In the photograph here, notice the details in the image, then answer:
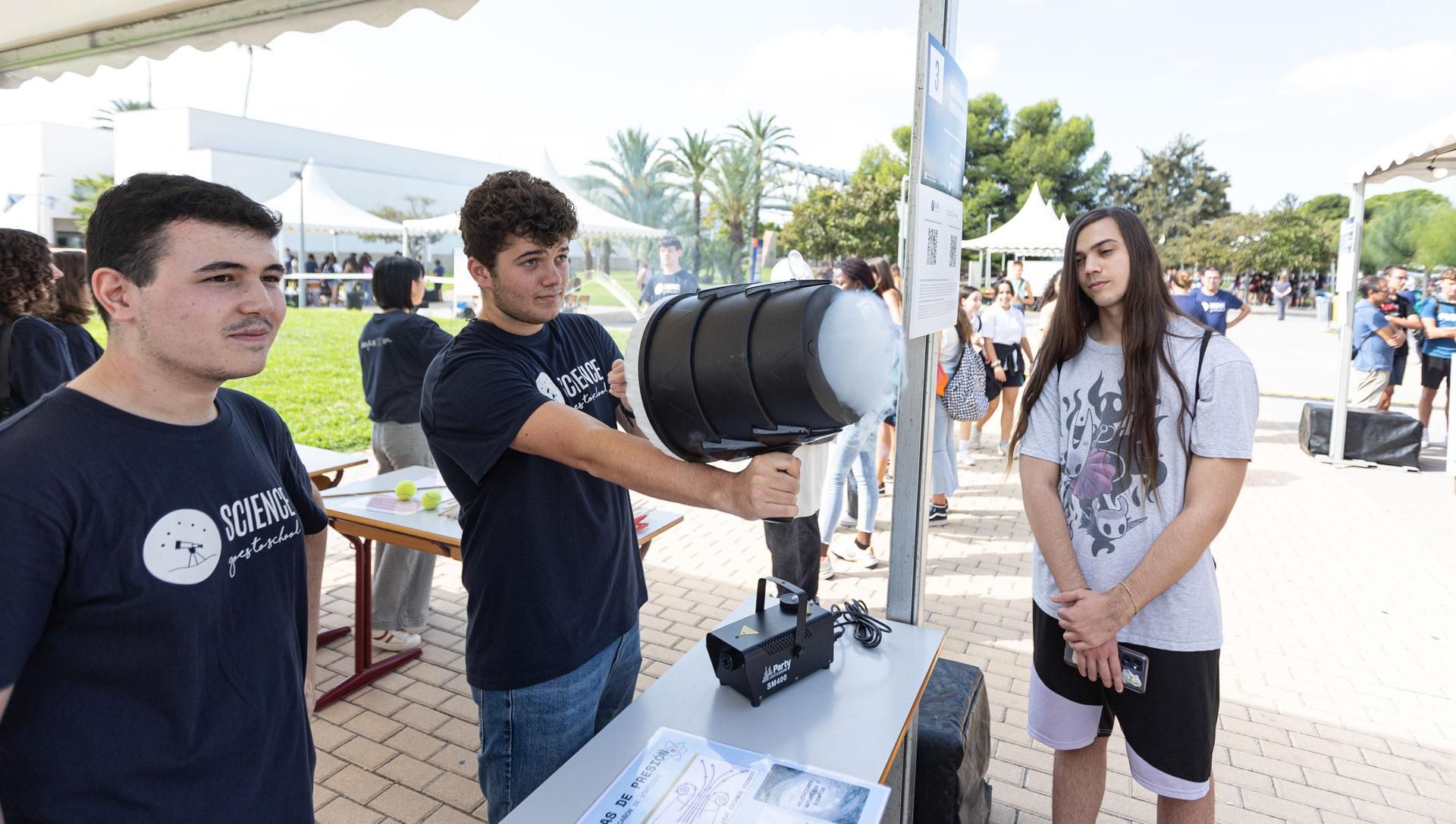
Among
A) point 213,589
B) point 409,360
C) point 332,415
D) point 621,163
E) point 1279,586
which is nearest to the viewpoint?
point 213,589

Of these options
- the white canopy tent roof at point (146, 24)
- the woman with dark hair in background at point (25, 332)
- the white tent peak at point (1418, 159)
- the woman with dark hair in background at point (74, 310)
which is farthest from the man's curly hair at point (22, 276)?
the white tent peak at point (1418, 159)

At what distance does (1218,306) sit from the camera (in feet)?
25.3

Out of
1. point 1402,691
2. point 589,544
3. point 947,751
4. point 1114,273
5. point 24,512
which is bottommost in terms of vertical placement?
point 1402,691

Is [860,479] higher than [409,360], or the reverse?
[409,360]

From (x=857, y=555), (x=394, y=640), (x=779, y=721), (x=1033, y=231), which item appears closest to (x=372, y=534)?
(x=394, y=640)

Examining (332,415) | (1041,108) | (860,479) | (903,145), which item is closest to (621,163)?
(903,145)

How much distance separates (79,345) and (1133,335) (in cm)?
399

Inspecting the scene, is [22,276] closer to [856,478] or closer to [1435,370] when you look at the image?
[856,478]

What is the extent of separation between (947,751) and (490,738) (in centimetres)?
133

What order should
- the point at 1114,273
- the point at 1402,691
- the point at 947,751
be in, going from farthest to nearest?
the point at 1402,691, the point at 947,751, the point at 1114,273

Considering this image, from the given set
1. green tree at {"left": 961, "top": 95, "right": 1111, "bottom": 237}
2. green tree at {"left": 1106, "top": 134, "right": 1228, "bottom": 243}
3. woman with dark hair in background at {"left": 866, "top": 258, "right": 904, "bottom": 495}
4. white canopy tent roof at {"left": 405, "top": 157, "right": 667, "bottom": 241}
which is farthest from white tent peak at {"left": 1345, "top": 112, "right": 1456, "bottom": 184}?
green tree at {"left": 1106, "top": 134, "right": 1228, "bottom": 243}

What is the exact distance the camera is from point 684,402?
1012 mm

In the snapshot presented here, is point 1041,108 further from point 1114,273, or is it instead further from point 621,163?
point 1114,273

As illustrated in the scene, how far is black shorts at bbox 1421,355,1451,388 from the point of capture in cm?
805
